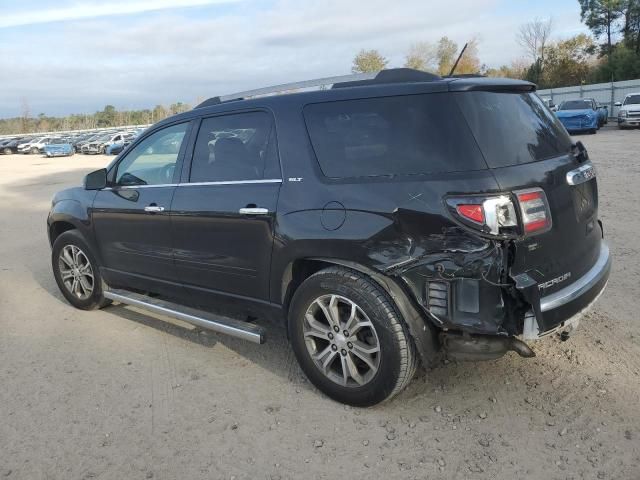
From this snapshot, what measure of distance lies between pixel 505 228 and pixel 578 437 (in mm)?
1221

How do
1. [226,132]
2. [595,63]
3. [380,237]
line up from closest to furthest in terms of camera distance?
[380,237] < [226,132] < [595,63]

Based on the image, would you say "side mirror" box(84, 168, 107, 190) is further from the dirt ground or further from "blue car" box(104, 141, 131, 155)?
"blue car" box(104, 141, 131, 155)

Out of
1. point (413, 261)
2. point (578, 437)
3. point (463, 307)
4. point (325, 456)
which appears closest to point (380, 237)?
point (413, 261)

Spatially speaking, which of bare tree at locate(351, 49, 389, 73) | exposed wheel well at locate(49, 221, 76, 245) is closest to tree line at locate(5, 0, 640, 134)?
bare tree at locate(351, 49, 389, 73)

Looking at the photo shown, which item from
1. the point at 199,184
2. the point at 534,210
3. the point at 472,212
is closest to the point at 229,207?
the point at 199,184

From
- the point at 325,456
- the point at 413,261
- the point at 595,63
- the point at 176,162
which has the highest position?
the point at 595,63

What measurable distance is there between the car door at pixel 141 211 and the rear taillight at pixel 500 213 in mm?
2347

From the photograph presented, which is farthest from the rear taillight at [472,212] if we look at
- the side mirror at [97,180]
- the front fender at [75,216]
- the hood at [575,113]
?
the hood at [575,113]

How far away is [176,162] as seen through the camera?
170 inches

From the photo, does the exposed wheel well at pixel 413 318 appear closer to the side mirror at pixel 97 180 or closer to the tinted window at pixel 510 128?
the tinted window at pixel 510 128

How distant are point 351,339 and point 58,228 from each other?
3704 mm

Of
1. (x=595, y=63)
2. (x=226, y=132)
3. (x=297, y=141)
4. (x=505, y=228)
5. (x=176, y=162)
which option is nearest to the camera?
(x=505, y=228)

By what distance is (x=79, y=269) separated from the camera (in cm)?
530

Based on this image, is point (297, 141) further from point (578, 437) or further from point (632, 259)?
point (632, 259)
